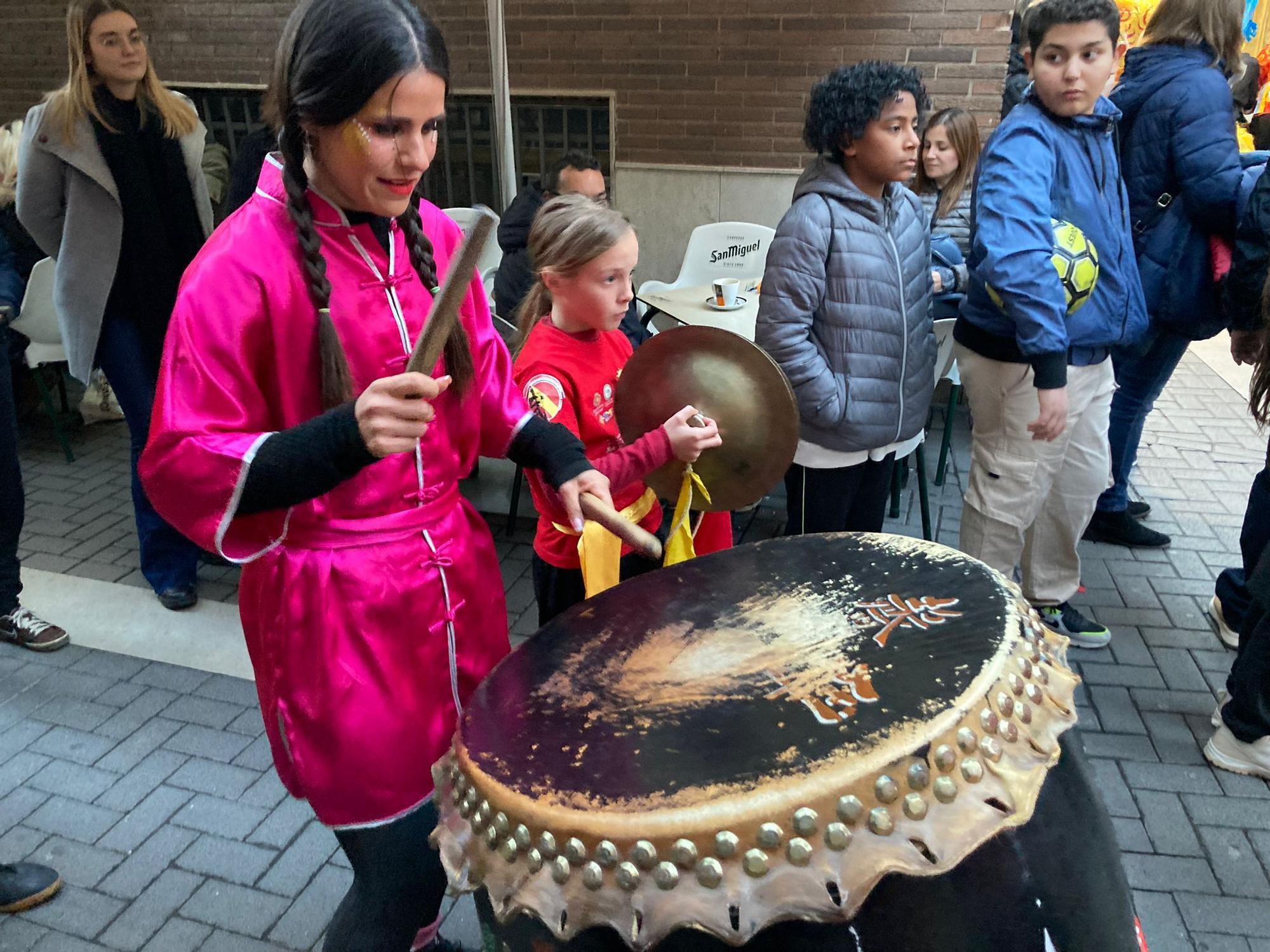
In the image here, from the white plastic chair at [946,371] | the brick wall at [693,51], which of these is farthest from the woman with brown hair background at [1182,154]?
the brick wall at [693,51]

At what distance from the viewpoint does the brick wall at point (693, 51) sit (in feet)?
17.8

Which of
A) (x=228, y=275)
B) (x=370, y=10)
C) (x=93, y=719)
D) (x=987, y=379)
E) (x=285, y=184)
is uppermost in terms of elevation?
(x=370, y=10)

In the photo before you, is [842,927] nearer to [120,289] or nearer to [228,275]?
[228,275]

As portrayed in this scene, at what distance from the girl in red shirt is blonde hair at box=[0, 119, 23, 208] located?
2.83 meters

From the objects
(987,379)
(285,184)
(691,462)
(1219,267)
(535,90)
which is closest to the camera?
(285,184)

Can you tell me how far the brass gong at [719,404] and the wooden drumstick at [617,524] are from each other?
342 millimetres

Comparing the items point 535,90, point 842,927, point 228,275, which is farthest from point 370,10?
point 535,90

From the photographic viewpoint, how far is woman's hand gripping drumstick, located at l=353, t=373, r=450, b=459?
107 centimetres

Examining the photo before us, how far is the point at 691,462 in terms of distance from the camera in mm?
1742

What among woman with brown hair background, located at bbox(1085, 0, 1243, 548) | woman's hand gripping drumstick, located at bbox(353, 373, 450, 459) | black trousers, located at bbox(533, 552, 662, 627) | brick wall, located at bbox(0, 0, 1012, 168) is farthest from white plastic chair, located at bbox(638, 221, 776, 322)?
woman's hand gripping drumstick, located at bbox(353, 373, 450, 459)

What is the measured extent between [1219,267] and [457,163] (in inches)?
213

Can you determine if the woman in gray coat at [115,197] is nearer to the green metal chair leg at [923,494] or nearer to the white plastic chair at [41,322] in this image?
the white plastic chair at [41,322]

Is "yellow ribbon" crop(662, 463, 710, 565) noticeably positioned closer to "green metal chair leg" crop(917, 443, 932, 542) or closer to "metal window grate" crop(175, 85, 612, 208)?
"green metal chair leg" crop(917, 443, 932, 542)

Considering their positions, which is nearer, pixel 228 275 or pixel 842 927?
pixel 842 927
